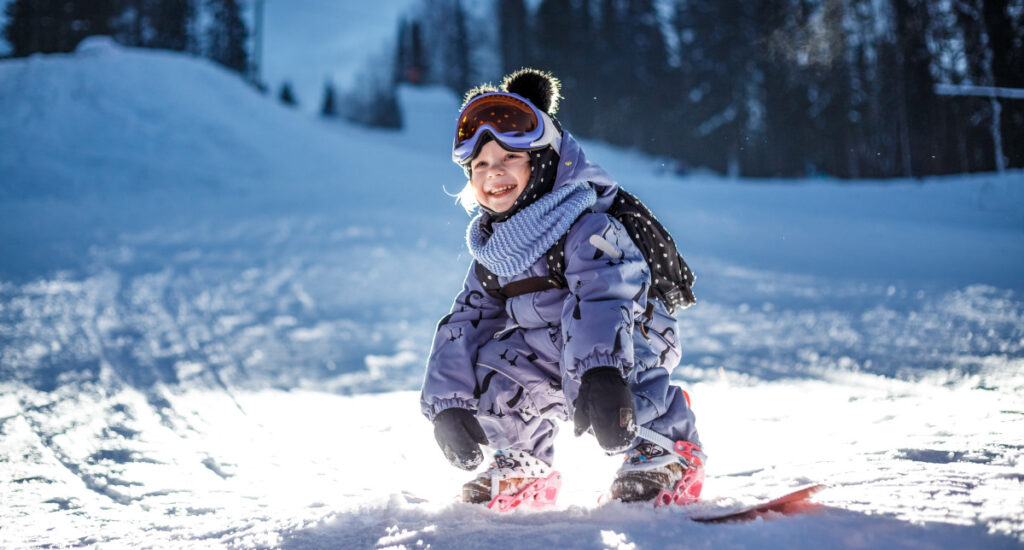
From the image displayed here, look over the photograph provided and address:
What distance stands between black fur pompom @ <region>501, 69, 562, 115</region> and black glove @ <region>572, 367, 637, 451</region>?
31.8 inches

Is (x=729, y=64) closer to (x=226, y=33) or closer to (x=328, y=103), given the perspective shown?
(x=226, y=33)

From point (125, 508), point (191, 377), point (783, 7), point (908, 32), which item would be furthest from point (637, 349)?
point (783, 7)

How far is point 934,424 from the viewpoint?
184cm

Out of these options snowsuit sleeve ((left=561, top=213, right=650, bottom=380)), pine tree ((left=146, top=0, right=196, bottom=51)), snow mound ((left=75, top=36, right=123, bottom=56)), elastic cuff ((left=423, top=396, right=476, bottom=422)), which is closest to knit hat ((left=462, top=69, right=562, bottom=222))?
snowsuit sleeve ((left=561, top=213, right=650, bottom=380))

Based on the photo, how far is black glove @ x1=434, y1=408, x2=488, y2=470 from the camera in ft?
4.73

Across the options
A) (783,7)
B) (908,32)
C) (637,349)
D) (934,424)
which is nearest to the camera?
(637,349)

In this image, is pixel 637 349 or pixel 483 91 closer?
pixel 637 349

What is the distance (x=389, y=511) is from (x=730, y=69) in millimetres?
21697

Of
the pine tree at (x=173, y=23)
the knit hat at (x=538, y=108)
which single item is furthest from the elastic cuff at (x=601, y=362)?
the pine tree at (x=173, y=23)

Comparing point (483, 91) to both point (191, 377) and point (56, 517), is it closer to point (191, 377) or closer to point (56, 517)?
point (56, 517)

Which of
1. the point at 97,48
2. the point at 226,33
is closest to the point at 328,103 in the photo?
the point at 226,33

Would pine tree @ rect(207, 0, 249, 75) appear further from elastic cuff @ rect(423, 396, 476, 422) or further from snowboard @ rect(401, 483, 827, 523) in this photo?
snowboard @ rect(401, 483, 827, 523)

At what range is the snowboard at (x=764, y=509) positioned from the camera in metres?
1.15

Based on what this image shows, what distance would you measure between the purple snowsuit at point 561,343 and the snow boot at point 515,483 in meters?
0.04
